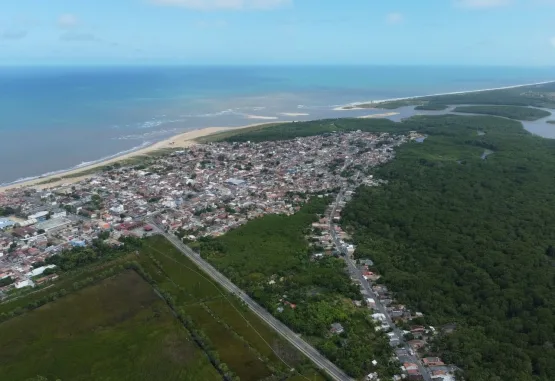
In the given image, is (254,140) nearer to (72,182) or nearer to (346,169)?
(346,169)

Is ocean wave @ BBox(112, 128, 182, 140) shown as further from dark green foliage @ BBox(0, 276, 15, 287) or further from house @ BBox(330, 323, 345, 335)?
house @ BBox(330, 323, 345, 335)

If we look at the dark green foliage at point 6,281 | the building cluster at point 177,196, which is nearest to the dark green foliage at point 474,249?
the building cluster at point 177,196

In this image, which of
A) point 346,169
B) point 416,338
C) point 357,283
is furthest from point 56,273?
point 346,169

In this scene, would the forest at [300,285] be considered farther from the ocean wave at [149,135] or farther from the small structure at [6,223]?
the ocean wave at [149,135]

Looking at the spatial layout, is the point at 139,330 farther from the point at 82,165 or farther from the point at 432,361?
the point at 82,165

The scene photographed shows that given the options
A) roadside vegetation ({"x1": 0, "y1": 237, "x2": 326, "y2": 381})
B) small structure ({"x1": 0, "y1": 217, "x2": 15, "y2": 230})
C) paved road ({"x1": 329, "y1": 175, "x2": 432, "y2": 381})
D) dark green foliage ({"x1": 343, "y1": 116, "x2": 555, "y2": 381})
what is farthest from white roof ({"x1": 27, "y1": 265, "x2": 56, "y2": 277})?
dark green foliage ({"x1": 343, "y1": 116, "x2": 555, "y2": 381})
